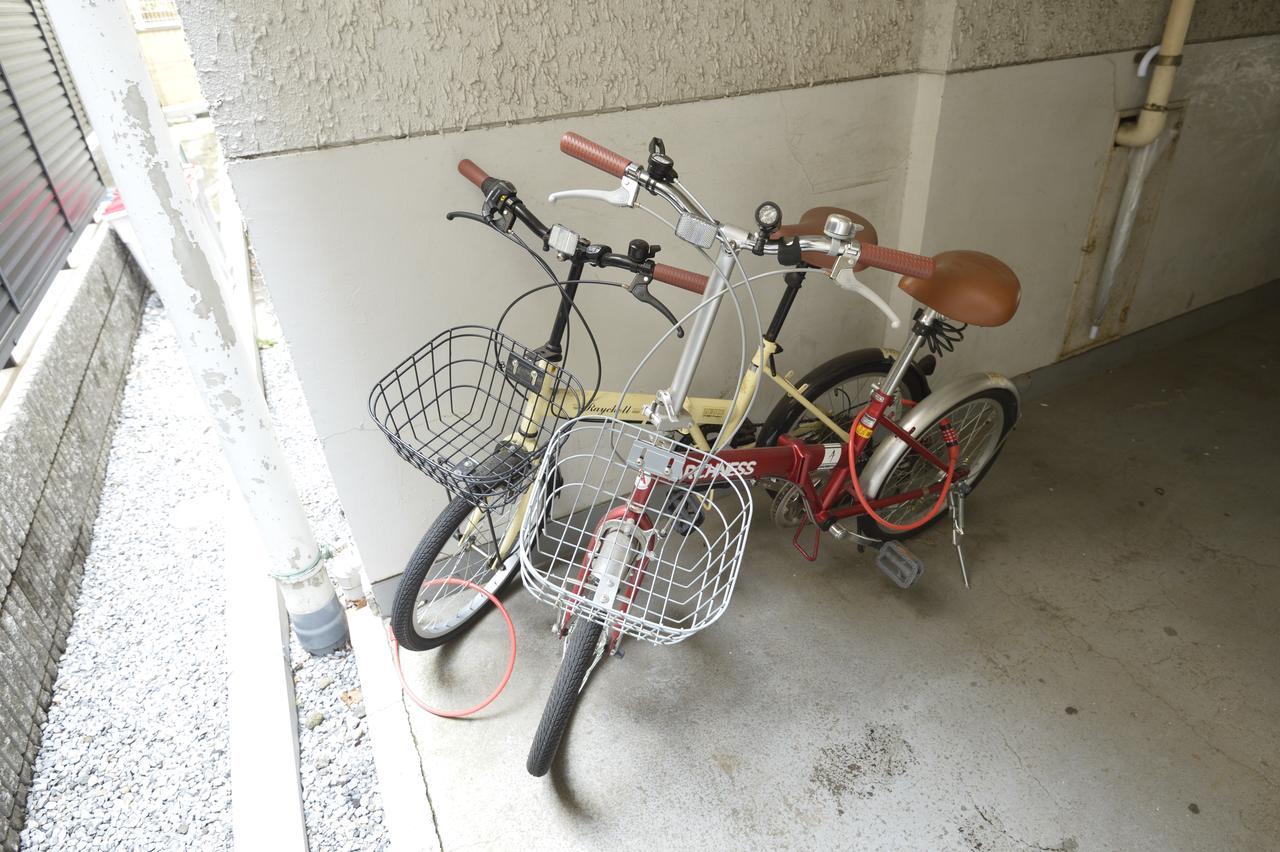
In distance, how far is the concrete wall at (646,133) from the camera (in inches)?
64.9

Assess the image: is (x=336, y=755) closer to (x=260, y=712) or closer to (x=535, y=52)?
(x=260, y=712)

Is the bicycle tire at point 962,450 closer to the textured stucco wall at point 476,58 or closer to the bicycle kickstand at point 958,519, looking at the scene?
the bicycle kickstand at point 958,519

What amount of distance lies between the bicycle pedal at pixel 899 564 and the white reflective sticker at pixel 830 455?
35 centimetres

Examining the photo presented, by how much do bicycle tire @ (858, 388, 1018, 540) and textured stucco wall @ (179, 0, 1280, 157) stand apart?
1103 millimetres

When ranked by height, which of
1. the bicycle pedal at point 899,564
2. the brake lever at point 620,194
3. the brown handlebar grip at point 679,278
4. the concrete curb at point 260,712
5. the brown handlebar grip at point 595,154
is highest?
the brown handlebar grip at point 595,154

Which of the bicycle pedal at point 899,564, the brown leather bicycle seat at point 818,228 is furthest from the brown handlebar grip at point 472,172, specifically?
the bicycle pedal at point 899,564

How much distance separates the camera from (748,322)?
8.26 feet

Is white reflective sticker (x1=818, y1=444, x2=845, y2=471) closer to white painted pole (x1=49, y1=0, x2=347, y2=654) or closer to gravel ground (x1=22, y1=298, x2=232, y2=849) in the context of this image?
white painted pole (x1=49, y1=0, x2=347, y2=654)

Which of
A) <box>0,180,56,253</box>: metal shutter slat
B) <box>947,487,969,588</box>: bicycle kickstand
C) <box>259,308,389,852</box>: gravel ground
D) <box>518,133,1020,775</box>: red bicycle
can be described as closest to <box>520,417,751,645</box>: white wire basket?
<box>518,133,1020,775</box>: red bicycle

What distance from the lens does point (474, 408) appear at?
2148mm

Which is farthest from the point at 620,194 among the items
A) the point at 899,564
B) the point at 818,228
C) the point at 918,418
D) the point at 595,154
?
the point at 899,564

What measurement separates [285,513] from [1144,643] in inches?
99.8

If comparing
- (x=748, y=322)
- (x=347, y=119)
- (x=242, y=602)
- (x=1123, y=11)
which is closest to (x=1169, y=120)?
(x=1123, y=11)

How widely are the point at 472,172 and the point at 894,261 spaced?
3.36 feet
